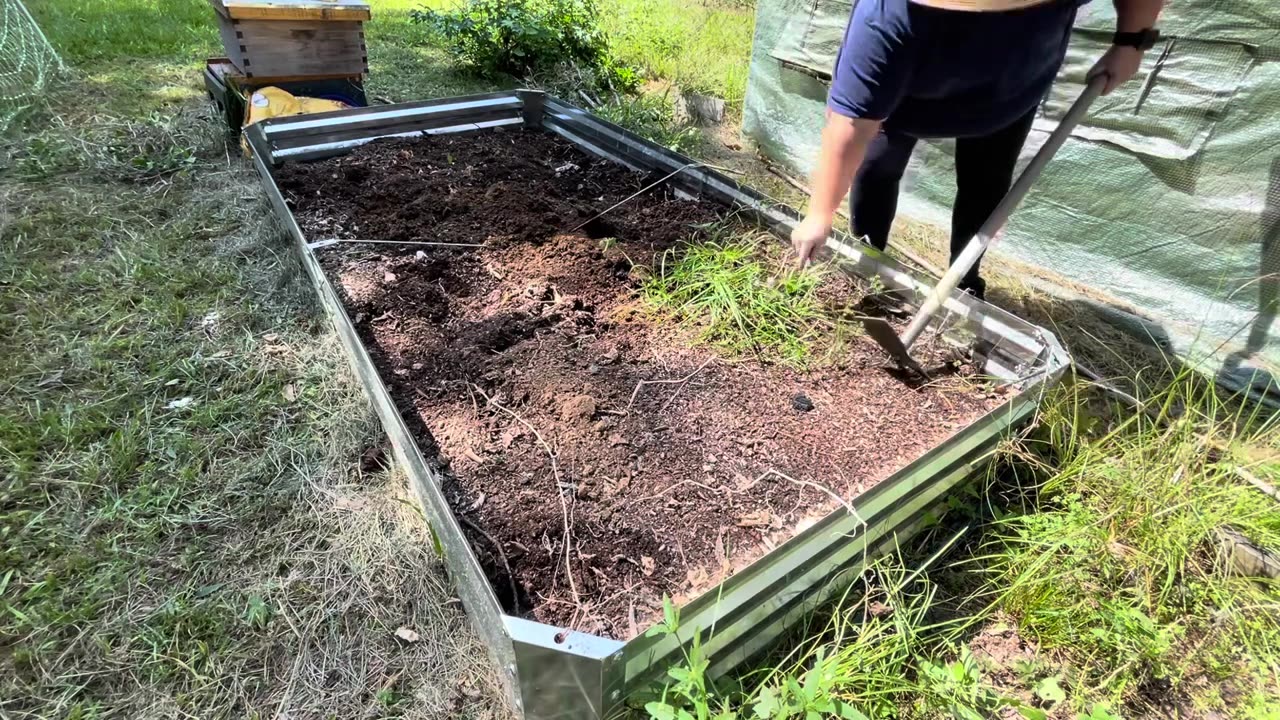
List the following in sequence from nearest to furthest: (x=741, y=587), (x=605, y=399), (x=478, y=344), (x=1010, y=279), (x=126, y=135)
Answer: (x=741, y=587)
(x=605, y=399)
(x=478, y=344)
(x=1010, y=279)
(x=126, y=135)

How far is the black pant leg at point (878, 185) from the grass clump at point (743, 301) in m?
0.34

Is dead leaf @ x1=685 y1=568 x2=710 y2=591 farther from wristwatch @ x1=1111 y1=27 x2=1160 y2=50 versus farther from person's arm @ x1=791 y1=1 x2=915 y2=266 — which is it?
wristwatch @ x1=1111 y1=27 x2=1160 y2=50

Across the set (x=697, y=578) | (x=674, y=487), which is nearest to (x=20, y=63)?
(x=674, y=487)

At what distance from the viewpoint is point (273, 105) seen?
3.44m

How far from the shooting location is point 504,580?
146cm

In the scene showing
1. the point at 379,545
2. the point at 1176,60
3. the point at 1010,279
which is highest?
the point at 1176,60

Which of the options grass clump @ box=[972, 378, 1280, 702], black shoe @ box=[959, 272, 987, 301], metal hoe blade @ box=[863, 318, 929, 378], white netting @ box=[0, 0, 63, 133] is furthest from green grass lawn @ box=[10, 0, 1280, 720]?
white netting @ box=[0, 0, 63, 133]

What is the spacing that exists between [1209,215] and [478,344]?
291cm

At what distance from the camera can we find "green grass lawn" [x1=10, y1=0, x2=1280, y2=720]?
4.81 ft

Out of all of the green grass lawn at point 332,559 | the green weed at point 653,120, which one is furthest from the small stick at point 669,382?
the green weed at point 653,120

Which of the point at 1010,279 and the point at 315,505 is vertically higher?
the point at 1010,279

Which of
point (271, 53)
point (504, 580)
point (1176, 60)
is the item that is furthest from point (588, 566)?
point (271, 53)

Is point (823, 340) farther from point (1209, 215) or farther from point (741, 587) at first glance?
point (1209, 215)

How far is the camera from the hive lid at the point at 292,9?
3250 millimetres
